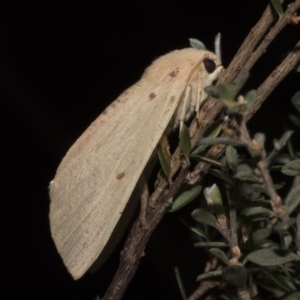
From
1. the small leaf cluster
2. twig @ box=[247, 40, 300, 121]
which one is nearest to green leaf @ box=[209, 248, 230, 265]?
the small leaf cluster

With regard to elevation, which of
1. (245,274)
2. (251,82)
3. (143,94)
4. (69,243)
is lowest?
(251,82)

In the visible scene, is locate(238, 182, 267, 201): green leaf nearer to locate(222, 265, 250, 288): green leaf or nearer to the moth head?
locate(222, 265, 250, 288): green leaf

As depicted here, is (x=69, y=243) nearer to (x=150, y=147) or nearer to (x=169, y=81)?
(x=150, y=147)

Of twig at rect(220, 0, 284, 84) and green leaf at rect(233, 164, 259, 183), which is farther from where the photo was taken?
twig at rect(220, 0, 284, 84)

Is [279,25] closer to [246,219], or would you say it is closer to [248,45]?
[248,45]

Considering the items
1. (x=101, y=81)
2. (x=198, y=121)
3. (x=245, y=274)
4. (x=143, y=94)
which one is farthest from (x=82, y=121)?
(x=245, y=274)

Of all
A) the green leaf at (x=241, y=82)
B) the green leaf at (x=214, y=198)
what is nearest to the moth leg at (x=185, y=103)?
the green leaf at (x=214, y=198)

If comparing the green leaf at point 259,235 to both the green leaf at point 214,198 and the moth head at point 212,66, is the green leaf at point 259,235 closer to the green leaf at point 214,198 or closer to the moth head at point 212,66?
the green leaf at point 214,198
